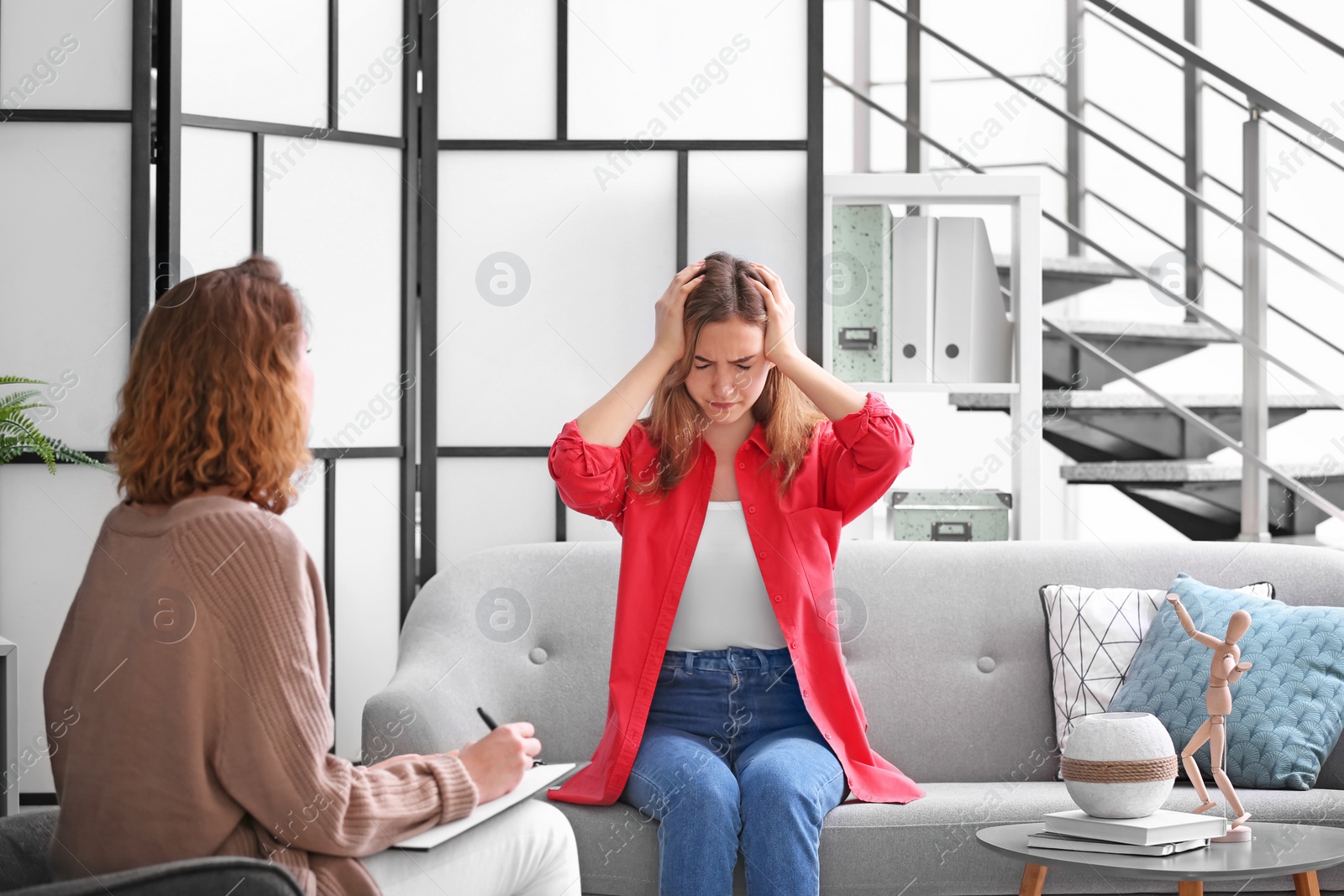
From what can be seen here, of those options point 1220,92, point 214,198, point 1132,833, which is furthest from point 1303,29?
point 214,198

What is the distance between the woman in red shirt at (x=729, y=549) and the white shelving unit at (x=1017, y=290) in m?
0.86

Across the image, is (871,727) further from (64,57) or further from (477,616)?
(64,57)

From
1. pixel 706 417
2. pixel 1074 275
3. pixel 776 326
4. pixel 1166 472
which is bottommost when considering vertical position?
pixel 1166 472

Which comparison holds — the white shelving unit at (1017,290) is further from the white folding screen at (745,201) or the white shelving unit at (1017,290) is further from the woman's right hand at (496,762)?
the woman's right hand at (496,762)

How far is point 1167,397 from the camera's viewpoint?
332cm

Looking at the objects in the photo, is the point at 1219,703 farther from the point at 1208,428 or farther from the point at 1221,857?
the point at 1208,428

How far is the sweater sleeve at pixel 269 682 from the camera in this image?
1095 millimetres

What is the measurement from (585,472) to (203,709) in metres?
1.02

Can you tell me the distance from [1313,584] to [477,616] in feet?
5.67

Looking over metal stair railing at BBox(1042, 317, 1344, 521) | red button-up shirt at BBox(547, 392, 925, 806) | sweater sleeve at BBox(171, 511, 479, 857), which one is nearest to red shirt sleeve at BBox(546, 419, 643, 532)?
red button-up shirt at BBox(547, 392, 925, 806)

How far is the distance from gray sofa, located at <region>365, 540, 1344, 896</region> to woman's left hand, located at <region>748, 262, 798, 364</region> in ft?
2.16

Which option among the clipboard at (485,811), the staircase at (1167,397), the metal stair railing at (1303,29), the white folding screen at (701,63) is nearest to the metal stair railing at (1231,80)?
the staircase at (1167,397)

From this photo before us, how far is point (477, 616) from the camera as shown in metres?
2.53

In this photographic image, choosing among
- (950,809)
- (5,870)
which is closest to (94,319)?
(5,870)
